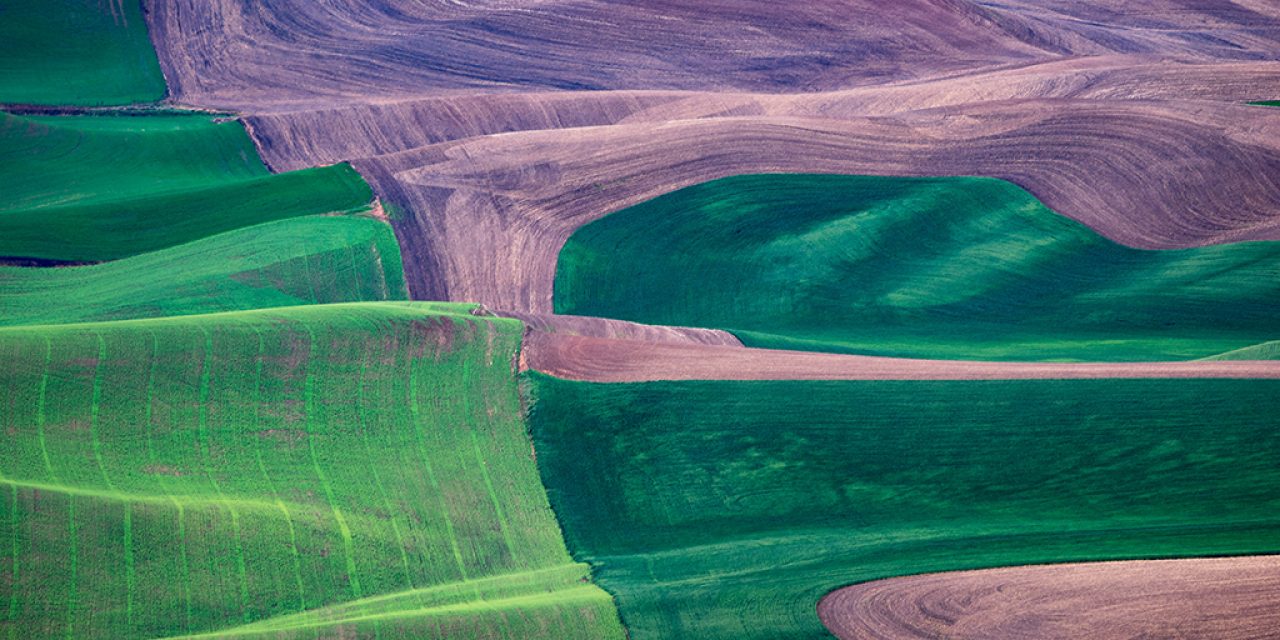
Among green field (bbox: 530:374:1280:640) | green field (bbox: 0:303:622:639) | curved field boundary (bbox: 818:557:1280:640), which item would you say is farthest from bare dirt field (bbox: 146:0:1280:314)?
curved field boundary (bbox: 818:557:1280:640)

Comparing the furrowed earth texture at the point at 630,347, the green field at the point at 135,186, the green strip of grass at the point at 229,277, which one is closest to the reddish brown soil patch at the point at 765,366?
the furrowed earth texture at the point at 630,347

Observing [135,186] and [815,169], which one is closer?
[815,169]

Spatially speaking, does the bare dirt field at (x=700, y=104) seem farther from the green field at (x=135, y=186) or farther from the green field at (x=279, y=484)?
the green field at (x=279, y=484)

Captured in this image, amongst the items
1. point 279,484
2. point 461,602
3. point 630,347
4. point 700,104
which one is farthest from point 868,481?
point 700,104

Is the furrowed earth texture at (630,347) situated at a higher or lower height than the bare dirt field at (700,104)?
lower

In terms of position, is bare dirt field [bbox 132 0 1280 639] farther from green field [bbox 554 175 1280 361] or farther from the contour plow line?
the contour plow line

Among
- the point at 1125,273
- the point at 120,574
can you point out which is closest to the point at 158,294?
the point at 120,574

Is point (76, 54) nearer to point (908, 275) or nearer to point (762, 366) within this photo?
point (908, 275)

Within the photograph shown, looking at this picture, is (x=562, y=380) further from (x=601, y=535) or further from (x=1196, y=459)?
(x=1196, y=459)
